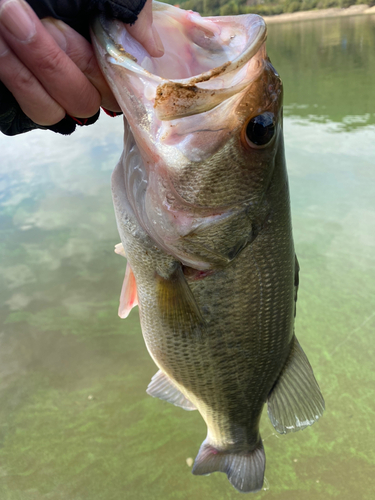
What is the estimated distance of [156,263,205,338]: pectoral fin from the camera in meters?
1.18

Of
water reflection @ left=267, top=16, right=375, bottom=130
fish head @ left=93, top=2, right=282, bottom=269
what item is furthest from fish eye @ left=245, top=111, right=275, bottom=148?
water reflection @ left=267, top=16, right=375, bottom=130

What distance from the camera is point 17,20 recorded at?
0.73 metres

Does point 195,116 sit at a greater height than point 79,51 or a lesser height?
lesser

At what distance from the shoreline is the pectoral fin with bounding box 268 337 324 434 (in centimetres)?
4216

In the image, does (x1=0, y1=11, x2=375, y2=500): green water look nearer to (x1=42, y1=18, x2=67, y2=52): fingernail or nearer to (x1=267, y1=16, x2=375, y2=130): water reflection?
(x1=267, y1=16, x2=375, y2=130): water reflection

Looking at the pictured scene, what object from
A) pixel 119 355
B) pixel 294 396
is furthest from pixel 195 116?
pixel 119 355

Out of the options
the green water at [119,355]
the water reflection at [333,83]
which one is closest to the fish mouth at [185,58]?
the green water at [119,355]

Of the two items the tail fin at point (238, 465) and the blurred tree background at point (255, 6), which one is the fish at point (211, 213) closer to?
the tail fin at point (238, 465)

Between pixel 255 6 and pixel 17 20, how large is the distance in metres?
55.5

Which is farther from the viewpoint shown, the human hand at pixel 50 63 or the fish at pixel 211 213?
the fish at pixel 211 213

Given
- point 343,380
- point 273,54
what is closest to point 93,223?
point 343,380

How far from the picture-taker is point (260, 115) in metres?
0.95

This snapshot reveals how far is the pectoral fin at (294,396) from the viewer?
1485mm

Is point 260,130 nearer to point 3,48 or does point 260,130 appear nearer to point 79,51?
point 79,51
